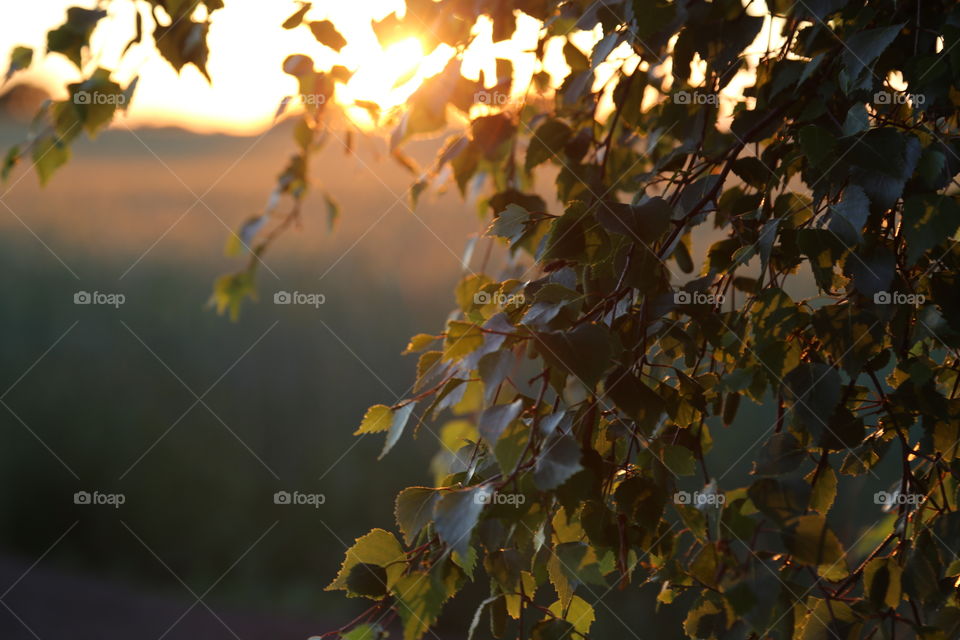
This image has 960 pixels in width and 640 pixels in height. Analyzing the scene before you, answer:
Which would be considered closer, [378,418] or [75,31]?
[378,418]

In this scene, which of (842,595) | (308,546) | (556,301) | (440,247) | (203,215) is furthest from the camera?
(203,215)

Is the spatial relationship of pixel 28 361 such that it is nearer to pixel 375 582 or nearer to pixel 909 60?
pixel 375 582

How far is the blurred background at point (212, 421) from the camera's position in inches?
109

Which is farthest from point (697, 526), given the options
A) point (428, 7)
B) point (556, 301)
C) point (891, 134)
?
point (428, 7)

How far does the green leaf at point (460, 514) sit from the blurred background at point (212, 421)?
6.71 feet

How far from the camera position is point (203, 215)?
367 centimetres

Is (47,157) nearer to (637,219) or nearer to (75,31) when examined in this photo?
(75,31)

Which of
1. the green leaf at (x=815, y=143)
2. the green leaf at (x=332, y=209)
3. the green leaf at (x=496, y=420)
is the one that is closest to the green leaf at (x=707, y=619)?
the green leaf at (x=496, y=420)

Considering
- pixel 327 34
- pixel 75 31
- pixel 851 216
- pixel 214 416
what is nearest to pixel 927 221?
pixel 851 216

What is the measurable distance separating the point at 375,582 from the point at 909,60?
1.72ft

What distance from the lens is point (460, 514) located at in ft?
1.67

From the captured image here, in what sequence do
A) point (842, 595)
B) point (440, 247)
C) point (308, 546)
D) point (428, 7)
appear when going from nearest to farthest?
point (842, 595)
point (428, 7)
point (308, 546)
point (440, 247)

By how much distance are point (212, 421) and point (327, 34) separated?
230 centimetres

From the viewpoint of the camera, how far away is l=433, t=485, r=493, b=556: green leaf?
49 centimetres
